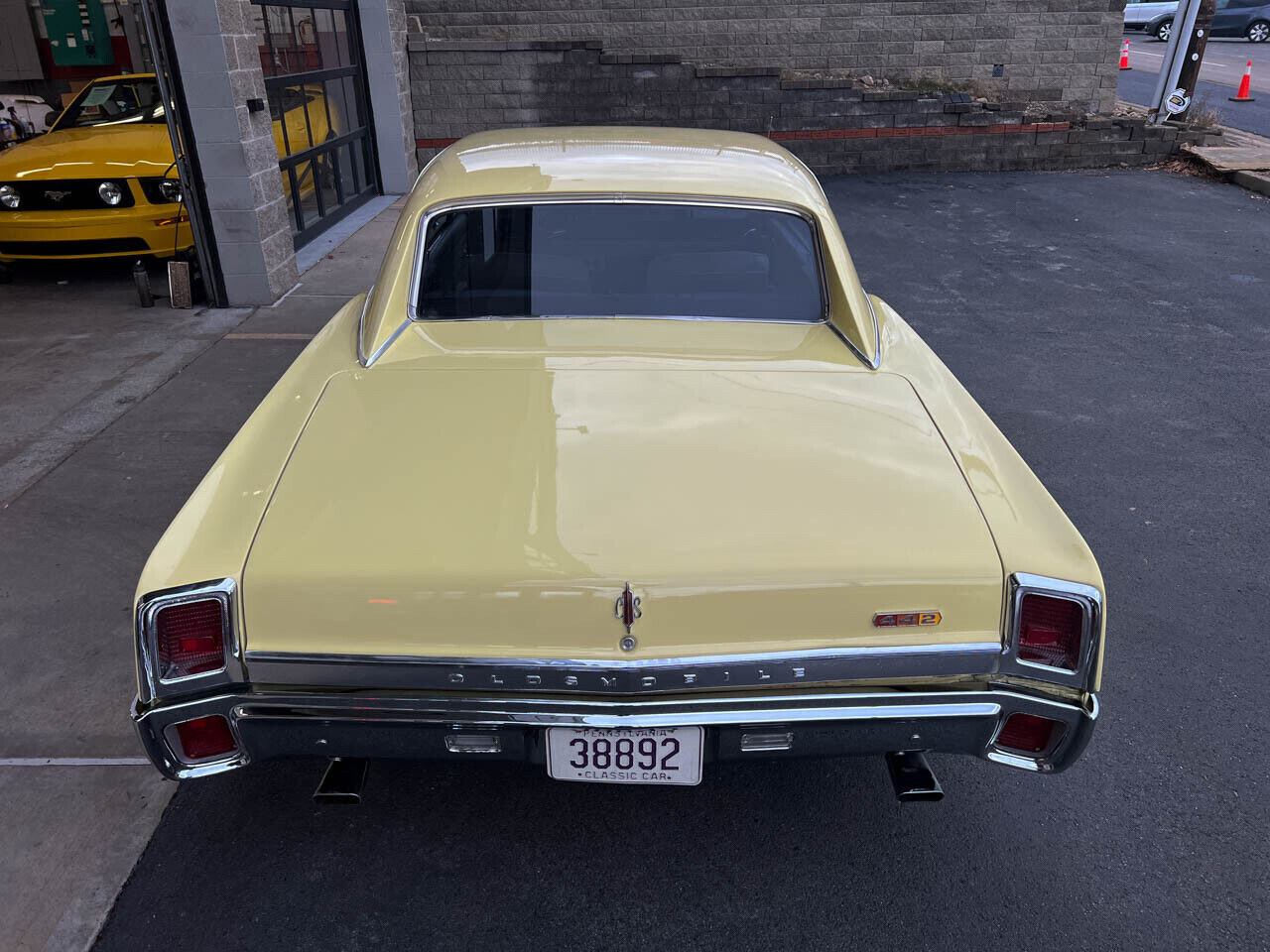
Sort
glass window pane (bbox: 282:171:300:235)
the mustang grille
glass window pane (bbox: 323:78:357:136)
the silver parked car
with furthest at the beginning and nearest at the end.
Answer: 1. the silver parked car
2. glass window pane (bbox: 323:78:357:136)
3. glass window pane (bbox: 282:171:300:235)
4. the mustang grille

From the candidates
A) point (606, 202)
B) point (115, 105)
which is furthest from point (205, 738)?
point (115, 105)

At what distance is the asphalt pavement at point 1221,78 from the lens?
51.6 feet

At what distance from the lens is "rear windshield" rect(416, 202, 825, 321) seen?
10.4 feet

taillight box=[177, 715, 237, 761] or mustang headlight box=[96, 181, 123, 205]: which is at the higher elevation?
mustang headlight box=[96, 181, 123, 205]

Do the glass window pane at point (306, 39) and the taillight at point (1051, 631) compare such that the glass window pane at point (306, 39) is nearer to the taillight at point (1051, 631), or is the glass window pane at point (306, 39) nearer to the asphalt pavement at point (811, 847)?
the asphalt pavement at point (811, 847)

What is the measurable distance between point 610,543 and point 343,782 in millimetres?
1010

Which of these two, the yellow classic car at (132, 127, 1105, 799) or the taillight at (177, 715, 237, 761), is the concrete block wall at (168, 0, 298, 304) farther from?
the taillight at (177, 715, 237, 761)

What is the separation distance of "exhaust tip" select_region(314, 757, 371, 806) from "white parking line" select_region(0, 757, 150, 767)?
0.82m

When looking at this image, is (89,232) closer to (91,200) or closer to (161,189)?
(91,200)

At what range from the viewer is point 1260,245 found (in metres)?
9.12

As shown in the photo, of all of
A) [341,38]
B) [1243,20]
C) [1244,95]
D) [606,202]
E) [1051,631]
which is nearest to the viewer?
[1051,631]

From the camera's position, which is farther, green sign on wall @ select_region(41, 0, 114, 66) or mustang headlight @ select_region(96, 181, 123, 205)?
green sign on wall @ select_region(41, 0, 114, 66)

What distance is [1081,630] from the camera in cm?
206

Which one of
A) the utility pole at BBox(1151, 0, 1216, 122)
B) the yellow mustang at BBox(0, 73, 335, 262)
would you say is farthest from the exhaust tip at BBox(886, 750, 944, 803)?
the utility pole at BBox(1151, 0, 1216, 122)
